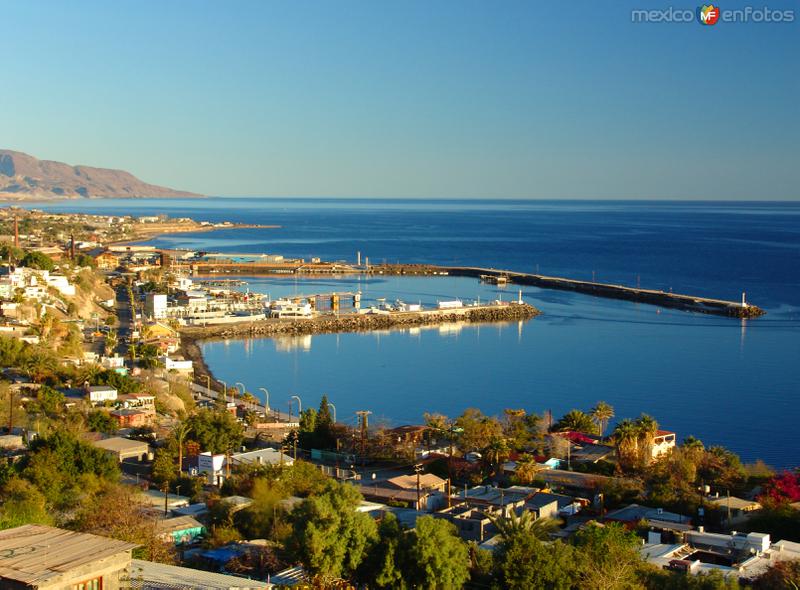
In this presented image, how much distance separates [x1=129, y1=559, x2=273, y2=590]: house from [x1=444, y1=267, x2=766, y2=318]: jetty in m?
28.8

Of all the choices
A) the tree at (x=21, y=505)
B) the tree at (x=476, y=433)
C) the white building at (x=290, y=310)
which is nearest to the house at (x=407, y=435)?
the tree at (x=476, y=433)

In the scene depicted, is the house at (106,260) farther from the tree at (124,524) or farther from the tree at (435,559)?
the tree at (435,559)

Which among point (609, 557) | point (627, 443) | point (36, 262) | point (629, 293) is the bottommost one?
point (629, 293)

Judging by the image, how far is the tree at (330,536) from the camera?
20.8ft

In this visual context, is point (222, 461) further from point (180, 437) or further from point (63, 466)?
point (63, 466)

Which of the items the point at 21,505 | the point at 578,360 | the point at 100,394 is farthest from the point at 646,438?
the point at 578,360

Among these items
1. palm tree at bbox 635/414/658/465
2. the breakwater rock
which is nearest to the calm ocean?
the breakwater rock

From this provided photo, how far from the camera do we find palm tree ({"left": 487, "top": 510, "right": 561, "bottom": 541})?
6.91m

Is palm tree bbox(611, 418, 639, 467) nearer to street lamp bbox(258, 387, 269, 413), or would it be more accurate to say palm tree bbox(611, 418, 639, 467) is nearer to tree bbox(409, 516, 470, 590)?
tree bbox(409, 516, 470, 590)

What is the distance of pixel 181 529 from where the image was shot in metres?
7.99

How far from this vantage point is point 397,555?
6.47 meters

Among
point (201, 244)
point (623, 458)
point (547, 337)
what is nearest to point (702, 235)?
point (201, 244)

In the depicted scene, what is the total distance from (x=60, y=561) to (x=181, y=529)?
3471 millimetres

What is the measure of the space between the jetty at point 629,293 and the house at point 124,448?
2463cm
